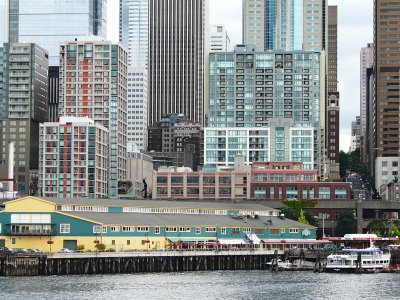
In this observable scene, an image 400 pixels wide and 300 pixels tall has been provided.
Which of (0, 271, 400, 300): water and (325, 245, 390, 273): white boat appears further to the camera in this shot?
(325, 245, 390, 273): white boat

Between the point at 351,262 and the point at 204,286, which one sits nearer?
the point at 204,286

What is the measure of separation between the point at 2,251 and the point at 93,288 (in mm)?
33489

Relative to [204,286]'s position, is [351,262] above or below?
above

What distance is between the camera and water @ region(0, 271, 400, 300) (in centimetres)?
14750

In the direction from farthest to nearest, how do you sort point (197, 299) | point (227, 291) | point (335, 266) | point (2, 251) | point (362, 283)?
point (335, 266)
point (2, 251)
point (362, 283)
point (227, 291)
point (197, 299)

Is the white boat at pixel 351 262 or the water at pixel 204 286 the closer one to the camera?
the water at pixel 204 286

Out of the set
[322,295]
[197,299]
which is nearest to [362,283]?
[322,295]

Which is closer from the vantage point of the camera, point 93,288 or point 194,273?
point 93,288

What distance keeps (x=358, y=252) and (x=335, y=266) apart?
4719 millimetres

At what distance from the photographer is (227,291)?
15425 cm

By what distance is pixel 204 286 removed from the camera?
162 metres

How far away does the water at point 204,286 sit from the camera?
14750 centimetres

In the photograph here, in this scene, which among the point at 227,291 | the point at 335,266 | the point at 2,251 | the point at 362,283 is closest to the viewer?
the point at 227,291

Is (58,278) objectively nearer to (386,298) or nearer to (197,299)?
(197,299)
